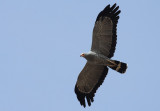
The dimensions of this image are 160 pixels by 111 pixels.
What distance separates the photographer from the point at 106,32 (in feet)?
53.6

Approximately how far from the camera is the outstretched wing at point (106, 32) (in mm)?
16297

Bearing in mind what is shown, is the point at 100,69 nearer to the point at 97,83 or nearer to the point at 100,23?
the point at 97,83

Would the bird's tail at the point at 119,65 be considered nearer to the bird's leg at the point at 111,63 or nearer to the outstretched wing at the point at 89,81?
the bird's leg at the point at 111,63

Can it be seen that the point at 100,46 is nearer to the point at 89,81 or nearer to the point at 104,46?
the point at 104,46

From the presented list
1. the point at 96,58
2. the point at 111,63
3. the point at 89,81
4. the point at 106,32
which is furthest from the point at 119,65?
the point at 89,81

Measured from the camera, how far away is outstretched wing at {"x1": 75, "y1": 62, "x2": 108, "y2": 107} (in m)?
17.1

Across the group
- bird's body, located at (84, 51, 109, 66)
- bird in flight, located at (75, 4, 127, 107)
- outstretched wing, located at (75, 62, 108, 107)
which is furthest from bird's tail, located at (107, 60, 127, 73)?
outstretched wing, located at (75, 62, 108, 107)

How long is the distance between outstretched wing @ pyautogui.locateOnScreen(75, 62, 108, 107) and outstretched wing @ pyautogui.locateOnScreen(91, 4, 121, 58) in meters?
0.92

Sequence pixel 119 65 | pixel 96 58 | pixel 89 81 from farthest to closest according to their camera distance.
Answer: pixel 89 81, pixel 96 58, pixel 119 65

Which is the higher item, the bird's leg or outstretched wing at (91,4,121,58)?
outstretched wing at (91,4,121,58)

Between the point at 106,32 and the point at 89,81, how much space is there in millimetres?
2595

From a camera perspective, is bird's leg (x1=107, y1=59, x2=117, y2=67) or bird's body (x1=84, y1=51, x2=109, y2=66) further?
bird's body (x1=84, y1=51, x2=109, y2=66)

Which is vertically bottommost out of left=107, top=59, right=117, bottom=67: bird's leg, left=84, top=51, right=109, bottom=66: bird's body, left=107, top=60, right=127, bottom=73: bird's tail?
left=107, top=60, right=127, bottom=73: bird's tail

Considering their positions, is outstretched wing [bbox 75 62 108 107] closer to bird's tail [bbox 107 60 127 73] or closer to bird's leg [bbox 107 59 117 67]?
bird's leg [bbox 107 59 117 67]
